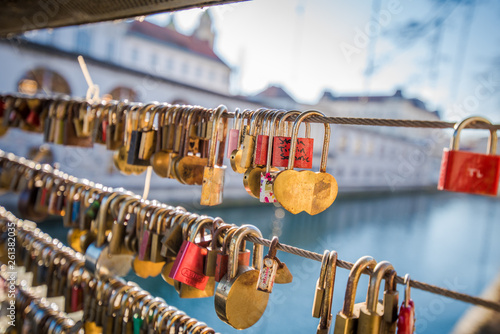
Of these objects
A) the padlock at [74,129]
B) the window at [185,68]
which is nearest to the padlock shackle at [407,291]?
the padlock at [74,129]

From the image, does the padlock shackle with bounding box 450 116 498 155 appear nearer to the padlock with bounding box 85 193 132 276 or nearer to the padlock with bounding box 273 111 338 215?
the padlock with bounding box 273 111 338 215

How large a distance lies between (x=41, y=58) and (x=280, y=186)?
23.0ft

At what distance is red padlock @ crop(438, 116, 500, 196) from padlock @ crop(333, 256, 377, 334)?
156 millimetres

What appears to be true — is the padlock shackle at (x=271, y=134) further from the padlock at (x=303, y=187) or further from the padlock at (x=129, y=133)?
the padlock at (x=129, y=133)

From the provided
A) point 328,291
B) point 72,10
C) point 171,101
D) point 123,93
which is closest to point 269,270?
point 328,291

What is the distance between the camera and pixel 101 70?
6.93 m

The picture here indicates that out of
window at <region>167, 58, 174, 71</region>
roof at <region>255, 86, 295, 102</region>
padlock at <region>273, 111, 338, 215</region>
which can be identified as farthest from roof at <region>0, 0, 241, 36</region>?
window at <region>167, 58, 174, 71</region>

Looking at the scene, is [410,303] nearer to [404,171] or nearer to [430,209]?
[404,171]

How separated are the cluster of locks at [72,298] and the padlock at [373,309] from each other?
40cm

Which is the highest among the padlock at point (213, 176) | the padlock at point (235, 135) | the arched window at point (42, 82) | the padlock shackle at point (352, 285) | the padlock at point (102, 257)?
the arched window at point (42, 82)

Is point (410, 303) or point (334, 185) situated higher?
point (334, 185)

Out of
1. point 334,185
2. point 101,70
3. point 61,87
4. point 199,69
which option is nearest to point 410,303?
point 334,185

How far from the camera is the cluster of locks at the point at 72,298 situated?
827 mm

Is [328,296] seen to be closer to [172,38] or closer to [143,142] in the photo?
[143,142]
